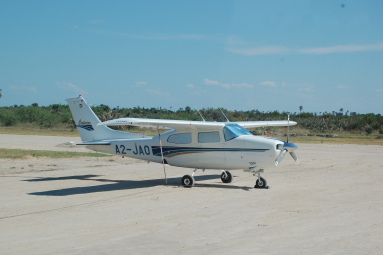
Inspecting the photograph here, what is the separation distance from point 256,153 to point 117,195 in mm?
4644

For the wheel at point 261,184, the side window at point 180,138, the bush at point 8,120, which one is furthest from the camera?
the bush at point 8,120

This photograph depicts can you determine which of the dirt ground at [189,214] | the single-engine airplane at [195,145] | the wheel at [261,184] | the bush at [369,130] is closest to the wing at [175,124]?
the single-engine airplane at [195,145]

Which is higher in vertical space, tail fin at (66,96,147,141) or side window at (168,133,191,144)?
tail fin at (66,96,147,141)

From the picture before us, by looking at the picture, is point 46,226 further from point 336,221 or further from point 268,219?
point 336,221

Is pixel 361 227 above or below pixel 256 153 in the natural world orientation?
below

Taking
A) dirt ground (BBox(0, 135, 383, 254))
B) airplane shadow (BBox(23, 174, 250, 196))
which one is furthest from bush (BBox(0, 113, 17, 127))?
airplane shadow (BBox(23, 174, 250, 196))

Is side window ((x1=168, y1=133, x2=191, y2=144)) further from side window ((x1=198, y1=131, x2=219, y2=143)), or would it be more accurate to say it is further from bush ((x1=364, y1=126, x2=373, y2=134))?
bush ((x1=364, y1=126, x2=373, y2=134))

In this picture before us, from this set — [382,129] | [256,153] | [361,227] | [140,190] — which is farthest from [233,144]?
[382,129]

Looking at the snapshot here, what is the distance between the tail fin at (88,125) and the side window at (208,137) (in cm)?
319

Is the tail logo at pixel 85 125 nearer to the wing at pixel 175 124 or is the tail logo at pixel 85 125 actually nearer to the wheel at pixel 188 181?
the wing at pixel 175 124

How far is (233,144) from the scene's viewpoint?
12.9m

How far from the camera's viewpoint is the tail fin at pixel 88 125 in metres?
15.4

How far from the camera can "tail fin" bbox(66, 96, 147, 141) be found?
15.4 meters

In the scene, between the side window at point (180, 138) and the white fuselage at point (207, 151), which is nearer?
the white fuselage at point (207, 151)
